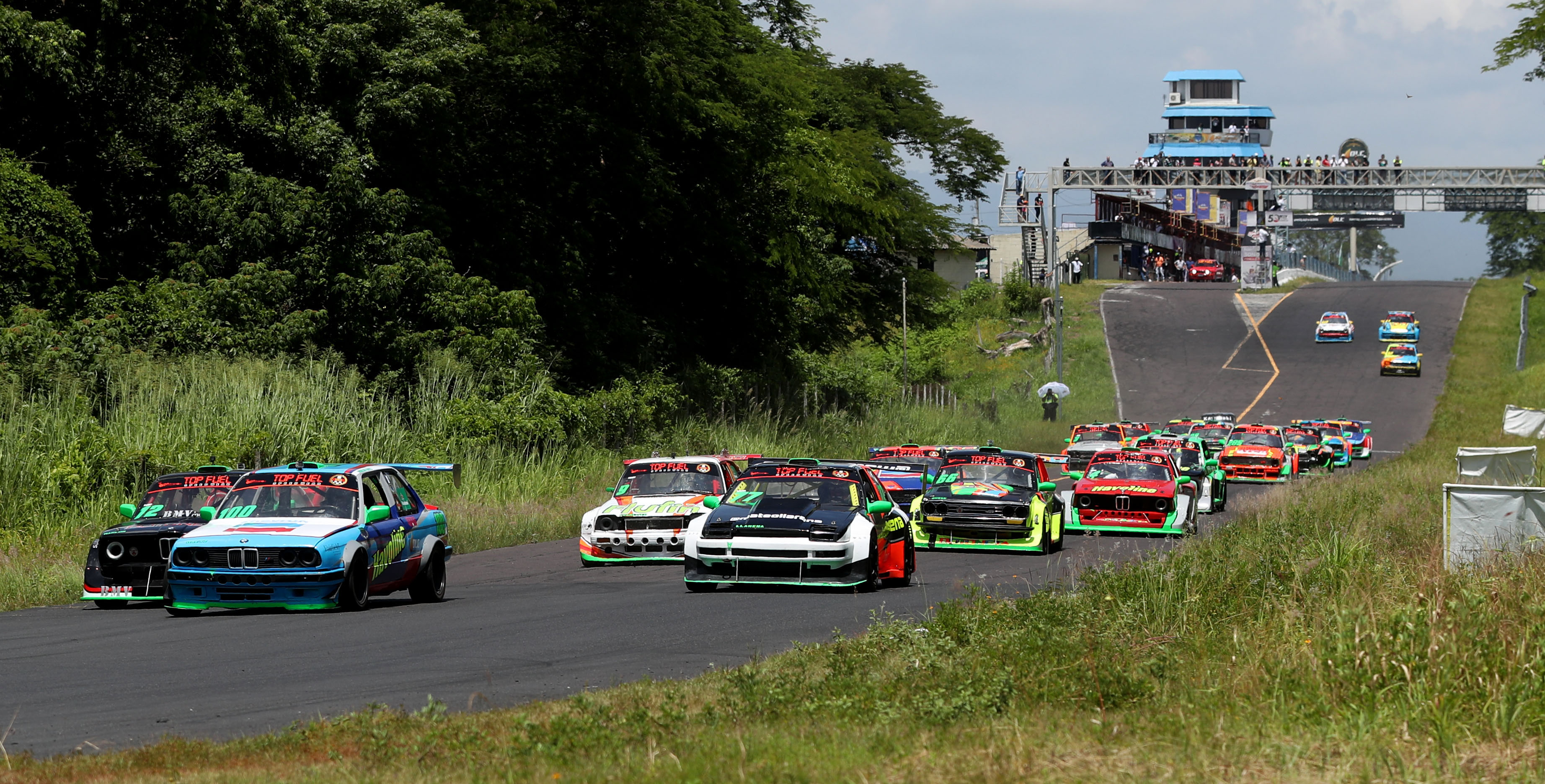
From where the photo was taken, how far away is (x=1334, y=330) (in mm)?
77688

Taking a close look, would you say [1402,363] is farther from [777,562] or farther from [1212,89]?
[1212,89]

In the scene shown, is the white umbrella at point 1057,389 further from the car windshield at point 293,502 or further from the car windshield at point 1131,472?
the car windshield at point 293,502

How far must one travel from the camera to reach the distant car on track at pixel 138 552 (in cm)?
1574

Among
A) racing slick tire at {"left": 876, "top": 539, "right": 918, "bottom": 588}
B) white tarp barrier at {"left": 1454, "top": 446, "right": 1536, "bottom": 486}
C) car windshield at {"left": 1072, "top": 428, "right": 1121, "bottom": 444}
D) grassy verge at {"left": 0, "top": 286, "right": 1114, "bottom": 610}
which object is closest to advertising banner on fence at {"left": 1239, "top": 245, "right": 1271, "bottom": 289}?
car windshield at {"left": 1072, "top": 428, "right": 1121, "bottom": 444}

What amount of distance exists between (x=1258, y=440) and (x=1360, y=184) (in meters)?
74.8

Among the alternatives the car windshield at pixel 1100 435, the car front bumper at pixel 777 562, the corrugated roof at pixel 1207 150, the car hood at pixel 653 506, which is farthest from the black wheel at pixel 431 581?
the corrugated roof at pixel 1207 150

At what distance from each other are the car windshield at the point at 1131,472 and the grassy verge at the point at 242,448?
8.58m

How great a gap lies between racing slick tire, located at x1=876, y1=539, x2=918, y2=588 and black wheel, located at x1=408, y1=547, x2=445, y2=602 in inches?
186

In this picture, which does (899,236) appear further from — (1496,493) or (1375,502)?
(1496,493)

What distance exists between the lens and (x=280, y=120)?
1379 inches

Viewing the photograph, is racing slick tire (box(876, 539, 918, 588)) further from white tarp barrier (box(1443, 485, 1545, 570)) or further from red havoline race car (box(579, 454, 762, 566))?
white tarp barrier (box(1443, 485, 1545, 570))

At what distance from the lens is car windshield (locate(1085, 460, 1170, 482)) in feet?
84.7

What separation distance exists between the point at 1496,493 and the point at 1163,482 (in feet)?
33.6

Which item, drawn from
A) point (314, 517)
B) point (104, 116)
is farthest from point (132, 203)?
point (314, 517)
